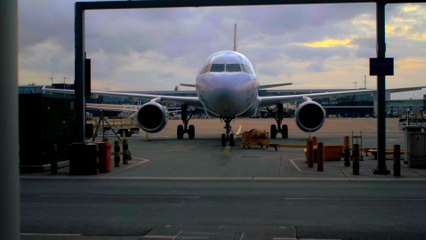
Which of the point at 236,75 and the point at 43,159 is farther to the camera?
the point at 236,75

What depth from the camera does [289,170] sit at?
15938 mm

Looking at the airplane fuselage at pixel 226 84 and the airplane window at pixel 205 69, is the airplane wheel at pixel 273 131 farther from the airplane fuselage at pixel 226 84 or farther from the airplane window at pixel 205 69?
the airplane window at pixel 205 69

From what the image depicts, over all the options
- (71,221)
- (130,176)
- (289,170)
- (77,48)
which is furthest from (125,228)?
(77,48)

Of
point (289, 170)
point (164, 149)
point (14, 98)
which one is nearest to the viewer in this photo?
point (14, 98)

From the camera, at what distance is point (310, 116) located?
28.0 m

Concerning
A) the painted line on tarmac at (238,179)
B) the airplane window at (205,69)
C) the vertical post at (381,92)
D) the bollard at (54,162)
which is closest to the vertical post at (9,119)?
the painted line on tarmac at (238,179)

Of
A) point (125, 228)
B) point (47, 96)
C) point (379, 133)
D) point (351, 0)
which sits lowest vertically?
point (125, 228)

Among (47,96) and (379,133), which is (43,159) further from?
(379,133)

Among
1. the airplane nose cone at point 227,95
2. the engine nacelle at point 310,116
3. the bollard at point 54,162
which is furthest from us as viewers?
the engine nacelle at point 310,116

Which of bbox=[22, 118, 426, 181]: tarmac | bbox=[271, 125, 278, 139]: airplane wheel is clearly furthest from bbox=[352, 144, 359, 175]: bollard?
bbox=[271, 125, 278, 139]: airplane wheel

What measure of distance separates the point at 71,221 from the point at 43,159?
27.5 feet

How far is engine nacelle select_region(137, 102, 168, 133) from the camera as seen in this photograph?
2836 centimetres

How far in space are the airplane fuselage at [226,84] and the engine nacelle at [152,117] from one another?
10.4ft

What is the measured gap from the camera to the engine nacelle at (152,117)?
2836cm
